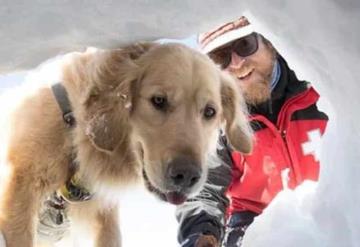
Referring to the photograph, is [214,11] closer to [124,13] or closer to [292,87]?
[124,13]

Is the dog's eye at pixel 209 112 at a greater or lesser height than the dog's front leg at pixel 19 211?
greater

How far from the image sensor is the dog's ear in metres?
3.07

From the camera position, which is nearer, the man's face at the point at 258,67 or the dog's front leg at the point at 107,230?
the dog's front leg at the point at 107,230

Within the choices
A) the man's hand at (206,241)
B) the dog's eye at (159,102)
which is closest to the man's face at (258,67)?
the man's hand at (206,241)

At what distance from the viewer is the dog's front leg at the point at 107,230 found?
122 inches

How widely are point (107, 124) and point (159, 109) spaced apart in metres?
0.24

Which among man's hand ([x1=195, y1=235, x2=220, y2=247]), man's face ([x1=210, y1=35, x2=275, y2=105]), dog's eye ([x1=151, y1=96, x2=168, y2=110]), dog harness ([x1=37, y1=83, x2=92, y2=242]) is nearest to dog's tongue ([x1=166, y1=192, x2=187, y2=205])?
dog's eye ([x1=151, y1=96, x2=168, y2=110])

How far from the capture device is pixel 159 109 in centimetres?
260

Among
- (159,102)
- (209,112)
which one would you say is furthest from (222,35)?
(159,102)

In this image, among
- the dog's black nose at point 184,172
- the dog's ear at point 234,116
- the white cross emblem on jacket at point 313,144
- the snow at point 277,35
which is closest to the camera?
the snow at point 277,35

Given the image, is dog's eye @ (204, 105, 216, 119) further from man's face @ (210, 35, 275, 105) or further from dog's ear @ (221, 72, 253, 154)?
man's face @ (210, 35, 275, 105)

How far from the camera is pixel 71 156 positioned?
278cm

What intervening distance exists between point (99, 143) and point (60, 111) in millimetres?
231

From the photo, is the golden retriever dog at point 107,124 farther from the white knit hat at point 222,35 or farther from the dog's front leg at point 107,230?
the white knit hat at point 222,35
